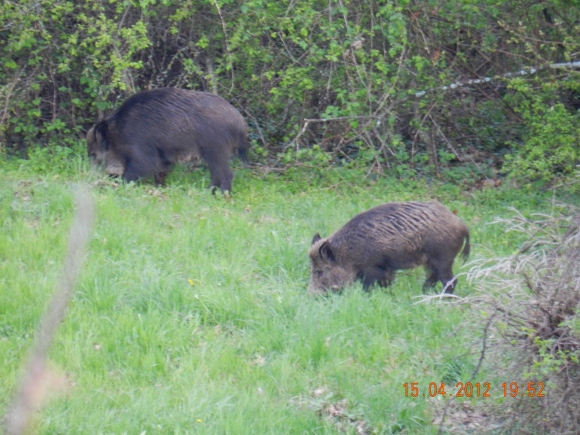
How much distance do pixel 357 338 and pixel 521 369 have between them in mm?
1608

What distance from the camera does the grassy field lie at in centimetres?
487

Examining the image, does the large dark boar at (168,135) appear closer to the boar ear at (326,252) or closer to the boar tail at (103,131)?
the boar tail at (103,131)

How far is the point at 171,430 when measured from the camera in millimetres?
4660

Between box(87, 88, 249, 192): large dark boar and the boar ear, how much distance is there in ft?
8.89

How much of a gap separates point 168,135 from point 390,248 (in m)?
3.64

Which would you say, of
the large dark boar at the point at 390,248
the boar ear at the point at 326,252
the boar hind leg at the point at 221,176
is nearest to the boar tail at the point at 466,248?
the large dark boar at the point at 390,248

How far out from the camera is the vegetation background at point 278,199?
4969mm

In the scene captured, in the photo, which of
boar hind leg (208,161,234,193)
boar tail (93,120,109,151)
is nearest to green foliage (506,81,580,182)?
boar hind leg (208,161,234,193)

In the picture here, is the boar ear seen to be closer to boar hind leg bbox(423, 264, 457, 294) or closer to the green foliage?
boar hind leg bbox(423, 264, 457, 294)

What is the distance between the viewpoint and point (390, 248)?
6.84 meters

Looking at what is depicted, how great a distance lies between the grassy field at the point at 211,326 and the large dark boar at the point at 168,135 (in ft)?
3.17

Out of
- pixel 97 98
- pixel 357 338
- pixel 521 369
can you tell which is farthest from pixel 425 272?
pixel 97 98

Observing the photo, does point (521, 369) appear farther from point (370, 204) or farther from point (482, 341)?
point (370, 204)
